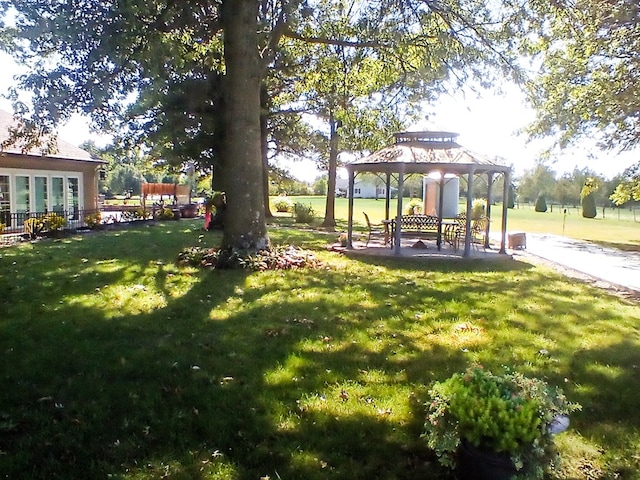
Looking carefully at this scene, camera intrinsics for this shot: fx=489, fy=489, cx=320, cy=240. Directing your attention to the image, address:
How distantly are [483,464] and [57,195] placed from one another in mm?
24121

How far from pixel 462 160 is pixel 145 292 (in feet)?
32.1

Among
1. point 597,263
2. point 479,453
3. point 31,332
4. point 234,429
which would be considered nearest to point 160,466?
point 234,429

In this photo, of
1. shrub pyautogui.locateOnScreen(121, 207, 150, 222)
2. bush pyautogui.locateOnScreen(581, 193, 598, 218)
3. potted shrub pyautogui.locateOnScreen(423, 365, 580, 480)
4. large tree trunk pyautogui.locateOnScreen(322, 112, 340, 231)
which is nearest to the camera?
potted shrub pyautogui.locateOnScreen(423, 365, 580, 480)

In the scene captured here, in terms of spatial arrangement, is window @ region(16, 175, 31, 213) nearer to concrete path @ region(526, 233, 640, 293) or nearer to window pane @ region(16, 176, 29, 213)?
window pane @ region(16, 176, 29, 213)

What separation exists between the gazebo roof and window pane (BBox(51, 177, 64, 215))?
14797 mm

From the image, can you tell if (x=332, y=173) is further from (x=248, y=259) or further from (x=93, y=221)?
(x=248, y=259)

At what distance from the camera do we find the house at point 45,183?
19500mm

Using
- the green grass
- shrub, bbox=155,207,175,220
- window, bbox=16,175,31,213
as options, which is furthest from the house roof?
the green grass

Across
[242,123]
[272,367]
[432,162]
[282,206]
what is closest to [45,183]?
[242,123]

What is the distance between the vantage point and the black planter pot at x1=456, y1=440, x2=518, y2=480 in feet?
9.51

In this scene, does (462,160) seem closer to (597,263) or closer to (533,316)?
(597,263)

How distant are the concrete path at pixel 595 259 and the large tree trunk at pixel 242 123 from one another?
27.7 ft

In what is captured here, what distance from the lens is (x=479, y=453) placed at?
9.78 feet

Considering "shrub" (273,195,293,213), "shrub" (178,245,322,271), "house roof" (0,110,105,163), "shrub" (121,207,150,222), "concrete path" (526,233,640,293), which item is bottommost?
"concrete path" (526,233,640,293)
